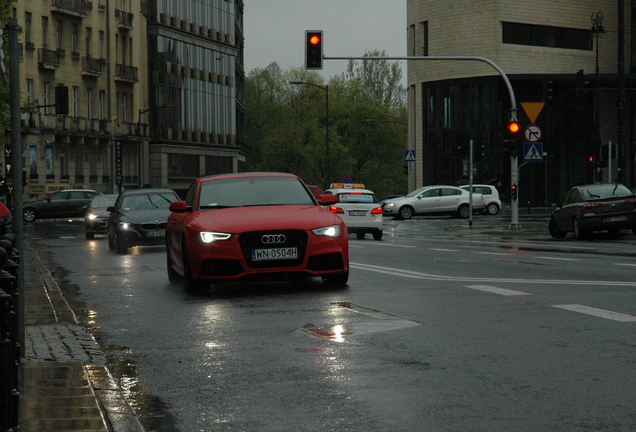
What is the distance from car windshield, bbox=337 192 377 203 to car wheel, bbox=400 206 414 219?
2029 centimetres

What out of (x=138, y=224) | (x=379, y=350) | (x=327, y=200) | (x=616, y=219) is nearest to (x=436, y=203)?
(x=616, y=219)

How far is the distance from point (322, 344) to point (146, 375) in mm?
1648

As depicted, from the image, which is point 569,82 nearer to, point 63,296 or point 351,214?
point 351,214

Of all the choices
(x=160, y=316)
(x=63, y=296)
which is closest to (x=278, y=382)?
(x=160, y=316)

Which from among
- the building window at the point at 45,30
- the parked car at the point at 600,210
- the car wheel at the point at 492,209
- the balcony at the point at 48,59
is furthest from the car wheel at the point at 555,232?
the building window at the point at 45,30

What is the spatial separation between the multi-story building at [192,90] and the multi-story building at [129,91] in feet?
0.27

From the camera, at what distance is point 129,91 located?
80375 mm

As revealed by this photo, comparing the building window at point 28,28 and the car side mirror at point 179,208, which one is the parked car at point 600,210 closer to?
the car side mirror at point 179,208

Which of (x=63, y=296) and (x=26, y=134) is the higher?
(x=26, y=134)

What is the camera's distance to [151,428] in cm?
568

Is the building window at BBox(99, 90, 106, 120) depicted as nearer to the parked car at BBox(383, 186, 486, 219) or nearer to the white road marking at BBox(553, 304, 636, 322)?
the parked car at BBox(383, 186, 486, 219)

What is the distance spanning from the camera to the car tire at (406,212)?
52.4 m

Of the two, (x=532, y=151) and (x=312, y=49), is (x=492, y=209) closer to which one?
(x=532, y=151)

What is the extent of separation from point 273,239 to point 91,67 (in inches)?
2534
